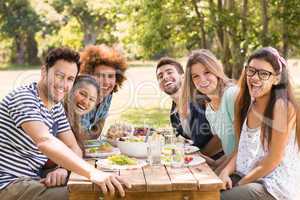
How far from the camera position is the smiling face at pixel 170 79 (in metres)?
4.42

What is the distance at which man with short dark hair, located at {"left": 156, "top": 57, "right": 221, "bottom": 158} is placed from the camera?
3846 millimetres

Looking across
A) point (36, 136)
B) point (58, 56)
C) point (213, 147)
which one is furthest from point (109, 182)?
point (213, 147)

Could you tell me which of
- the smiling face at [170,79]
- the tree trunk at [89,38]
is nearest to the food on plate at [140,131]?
the smiling face at [170,79]

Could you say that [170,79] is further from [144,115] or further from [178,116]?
[144,115]

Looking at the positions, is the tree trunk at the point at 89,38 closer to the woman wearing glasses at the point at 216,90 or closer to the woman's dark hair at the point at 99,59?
the woman's dark hair at the point at 99,59

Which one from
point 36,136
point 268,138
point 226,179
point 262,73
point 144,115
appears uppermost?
point 262,73

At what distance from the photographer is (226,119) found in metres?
3.53

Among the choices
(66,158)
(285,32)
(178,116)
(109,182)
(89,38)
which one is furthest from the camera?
(89,38)

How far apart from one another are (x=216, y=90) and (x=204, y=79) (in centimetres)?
12

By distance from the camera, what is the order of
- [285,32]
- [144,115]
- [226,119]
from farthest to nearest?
[144,115] < [285,32] < [226,119]

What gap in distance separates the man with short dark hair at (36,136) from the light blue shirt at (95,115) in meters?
0.83

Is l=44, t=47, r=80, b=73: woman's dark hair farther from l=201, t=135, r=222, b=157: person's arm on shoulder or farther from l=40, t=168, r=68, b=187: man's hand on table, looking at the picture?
l=201, t=135, r=222, b=157: person's arm on shoulder

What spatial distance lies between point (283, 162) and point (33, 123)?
148cm

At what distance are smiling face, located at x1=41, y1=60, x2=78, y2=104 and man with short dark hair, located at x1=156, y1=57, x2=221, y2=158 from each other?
3.78 feet
